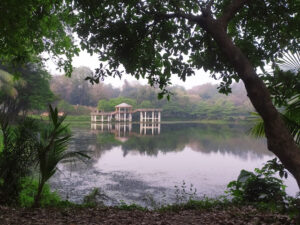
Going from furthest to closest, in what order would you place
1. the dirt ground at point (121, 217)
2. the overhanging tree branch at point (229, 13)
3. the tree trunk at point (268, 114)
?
1. the dirt ground at point (121, 217)
2. the overhanging tree branch at point (229, 13)
3. the tree trunk at point (268, 114)

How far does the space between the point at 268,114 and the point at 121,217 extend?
1916mm

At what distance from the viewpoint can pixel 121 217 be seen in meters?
2.84

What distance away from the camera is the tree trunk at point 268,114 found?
1.61 meters

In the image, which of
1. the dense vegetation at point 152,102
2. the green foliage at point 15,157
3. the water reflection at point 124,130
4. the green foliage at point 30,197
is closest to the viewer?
the green foliage at point 15,157

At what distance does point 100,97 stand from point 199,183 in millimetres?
29868

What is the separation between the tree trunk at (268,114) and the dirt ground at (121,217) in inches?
37.0

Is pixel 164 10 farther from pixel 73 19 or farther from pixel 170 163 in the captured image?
pixel 170 163

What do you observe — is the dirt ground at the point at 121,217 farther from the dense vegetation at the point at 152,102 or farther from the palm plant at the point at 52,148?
the dense vegetation at the point at 152,102

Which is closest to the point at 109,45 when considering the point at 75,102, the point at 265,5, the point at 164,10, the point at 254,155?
the point at 164,10

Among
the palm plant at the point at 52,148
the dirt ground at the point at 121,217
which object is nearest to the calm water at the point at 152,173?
the dirt ground at the point at 121,217

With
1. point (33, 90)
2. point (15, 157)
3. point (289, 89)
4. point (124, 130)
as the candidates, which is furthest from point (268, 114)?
point (124, 130)

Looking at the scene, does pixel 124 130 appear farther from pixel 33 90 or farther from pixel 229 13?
pixel 229 13

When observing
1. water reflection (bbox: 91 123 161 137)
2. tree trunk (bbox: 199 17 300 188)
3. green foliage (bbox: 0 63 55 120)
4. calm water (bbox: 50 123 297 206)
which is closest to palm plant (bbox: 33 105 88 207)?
calm water (bbox: 50 123 297 206)

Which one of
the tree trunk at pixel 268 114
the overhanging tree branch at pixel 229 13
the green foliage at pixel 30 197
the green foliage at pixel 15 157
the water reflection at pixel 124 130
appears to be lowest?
the water reflection at pixel 124 130
